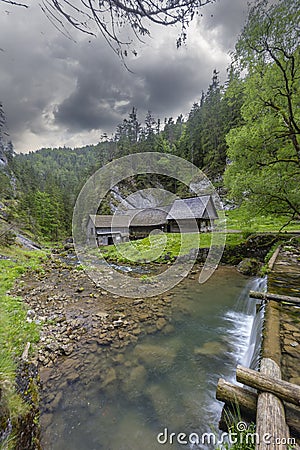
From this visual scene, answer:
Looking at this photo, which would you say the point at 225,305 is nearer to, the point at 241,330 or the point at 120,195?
the point at 241,330

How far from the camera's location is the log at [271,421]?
167 centimetres

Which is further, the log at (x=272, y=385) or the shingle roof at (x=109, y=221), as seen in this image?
the shingle roof at (x=109, y=221)

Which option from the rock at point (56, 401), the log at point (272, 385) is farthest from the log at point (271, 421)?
the rock at point (56, 401)

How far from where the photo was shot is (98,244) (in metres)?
27.1

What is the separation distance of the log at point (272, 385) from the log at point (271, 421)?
0.04 feet

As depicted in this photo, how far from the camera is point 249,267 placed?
33.8 feet

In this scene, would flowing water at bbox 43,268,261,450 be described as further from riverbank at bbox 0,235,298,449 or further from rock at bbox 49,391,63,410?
riverbank at bbox 0,235,298,449

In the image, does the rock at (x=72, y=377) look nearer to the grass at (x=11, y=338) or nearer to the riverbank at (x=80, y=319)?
the riverbank at (x=80, y=319)

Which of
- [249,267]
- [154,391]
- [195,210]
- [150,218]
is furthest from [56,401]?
[150,218]

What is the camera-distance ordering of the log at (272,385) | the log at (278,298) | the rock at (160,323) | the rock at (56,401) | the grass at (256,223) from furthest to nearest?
1. the grass at (256,223)
2. the rock at (160,323)
3. the log at (278,298)
4. the rock at (56,401)
5. the log at (272,385)

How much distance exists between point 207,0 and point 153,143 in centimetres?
4707

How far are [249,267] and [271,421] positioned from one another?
940 cm

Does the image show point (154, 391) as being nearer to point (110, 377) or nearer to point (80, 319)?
point (110, 377)

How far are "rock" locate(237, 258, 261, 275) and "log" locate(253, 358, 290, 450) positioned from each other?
28.1ft
